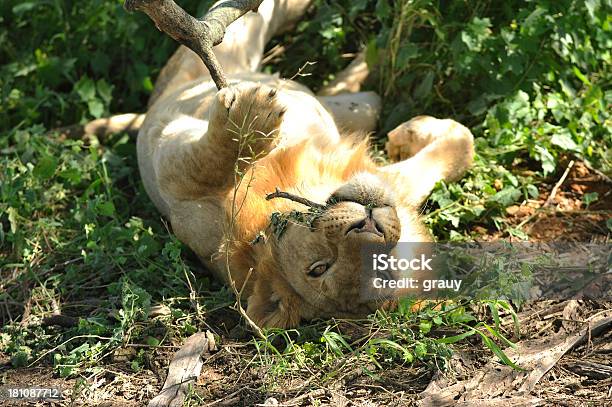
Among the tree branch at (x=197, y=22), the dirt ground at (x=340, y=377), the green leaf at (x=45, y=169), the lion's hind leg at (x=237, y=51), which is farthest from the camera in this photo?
the lion's hind leg at (x=237, y=51)

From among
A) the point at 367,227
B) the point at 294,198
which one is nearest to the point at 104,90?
the point at 294,198

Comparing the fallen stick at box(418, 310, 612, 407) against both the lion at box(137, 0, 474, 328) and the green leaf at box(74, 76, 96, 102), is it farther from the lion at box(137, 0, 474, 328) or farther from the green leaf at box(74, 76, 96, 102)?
the green leaf at box(74, 76, 96, 102)

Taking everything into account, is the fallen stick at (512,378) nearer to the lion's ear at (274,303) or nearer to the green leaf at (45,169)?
the lion's ear at (274,303)

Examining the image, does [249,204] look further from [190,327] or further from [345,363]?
[345,363]

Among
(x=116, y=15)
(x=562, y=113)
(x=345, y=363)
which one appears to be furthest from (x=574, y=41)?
(x=116, y=15)

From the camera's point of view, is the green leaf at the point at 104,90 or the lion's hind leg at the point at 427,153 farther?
the green leaf at the point at 104,90

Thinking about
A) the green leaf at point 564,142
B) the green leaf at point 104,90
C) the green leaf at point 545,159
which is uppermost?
the green leaf at point 564,142

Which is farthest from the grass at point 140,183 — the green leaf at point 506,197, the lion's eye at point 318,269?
the lion's eye at point 318,269

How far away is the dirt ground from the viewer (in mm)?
4031

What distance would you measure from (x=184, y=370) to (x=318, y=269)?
2.54 ft

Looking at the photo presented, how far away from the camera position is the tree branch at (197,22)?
3.88 m

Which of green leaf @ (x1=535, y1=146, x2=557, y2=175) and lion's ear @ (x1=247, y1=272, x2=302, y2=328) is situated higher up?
green leaf @ (x1=535, y1=146, x2=557, y2=175)

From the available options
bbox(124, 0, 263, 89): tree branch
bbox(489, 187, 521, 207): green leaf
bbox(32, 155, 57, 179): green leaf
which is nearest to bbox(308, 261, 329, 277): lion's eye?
bbox(124, 0, 263, 89): tree branch

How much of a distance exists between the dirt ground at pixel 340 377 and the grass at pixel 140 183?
0.05 metres
